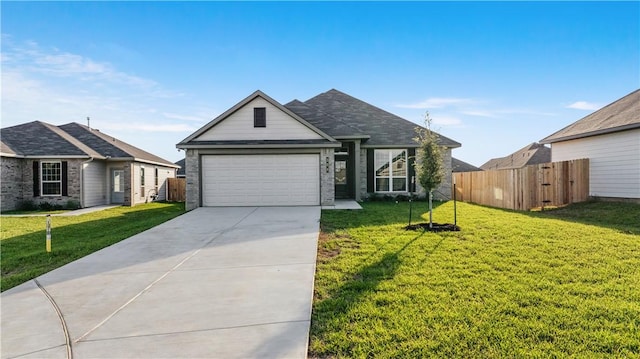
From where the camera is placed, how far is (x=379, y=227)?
9.67m

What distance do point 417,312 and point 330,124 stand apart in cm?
1486

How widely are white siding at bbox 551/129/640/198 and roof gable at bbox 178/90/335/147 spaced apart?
39.6 ft

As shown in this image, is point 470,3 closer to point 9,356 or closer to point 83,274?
point 83,274

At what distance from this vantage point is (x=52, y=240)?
9516 mm

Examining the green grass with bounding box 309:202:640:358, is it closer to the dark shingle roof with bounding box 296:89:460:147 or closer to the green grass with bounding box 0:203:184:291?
the green grass with bounding box 0:203:184:291

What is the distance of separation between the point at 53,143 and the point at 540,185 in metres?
24.0

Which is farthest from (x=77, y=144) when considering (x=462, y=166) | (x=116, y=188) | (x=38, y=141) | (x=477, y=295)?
(x=462, y=166)

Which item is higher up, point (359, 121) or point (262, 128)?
point (359, 121)

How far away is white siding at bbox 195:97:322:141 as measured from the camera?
1503 centimetres

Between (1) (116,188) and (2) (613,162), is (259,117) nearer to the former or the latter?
(1) (116,188)

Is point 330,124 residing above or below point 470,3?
below

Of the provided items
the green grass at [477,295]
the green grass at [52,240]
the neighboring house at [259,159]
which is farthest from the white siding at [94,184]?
the green grass at [477,295]

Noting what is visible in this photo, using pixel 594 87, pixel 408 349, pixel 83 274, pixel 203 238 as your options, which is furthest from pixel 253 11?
pixel 594 87

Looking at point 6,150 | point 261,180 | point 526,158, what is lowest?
point 261,180
